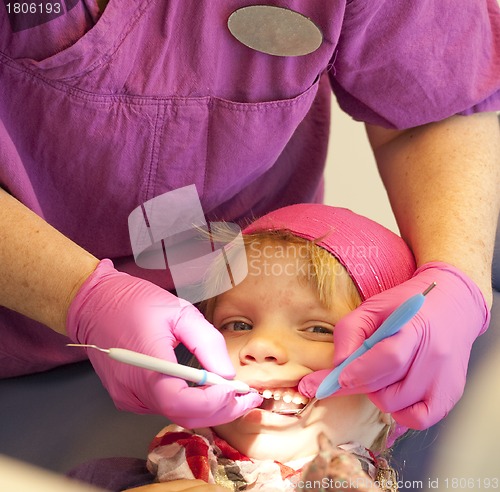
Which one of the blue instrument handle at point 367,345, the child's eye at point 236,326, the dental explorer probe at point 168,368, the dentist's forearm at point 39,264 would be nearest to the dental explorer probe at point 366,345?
the blue instrument handle at point 367,345

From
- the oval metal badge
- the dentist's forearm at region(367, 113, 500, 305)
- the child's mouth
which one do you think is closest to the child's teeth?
the child's mouth

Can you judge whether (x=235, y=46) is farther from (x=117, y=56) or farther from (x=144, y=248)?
(x=144, y=248)

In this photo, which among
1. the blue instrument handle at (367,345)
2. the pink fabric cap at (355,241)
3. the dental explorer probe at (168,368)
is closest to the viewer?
the dental explorer probe at (168,368)

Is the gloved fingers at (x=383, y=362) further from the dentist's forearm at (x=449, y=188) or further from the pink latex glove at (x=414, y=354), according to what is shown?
the dentist's forearm at (x=449, y=188)

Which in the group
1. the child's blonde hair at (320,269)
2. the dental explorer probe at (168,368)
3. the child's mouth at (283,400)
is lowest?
the child's mouth at (283,400)

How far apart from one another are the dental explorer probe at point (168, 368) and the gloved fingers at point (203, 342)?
16mm

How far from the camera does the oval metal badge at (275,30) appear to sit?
3.70 feet

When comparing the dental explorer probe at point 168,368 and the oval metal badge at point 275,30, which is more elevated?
the oval metal badge at point 275,30

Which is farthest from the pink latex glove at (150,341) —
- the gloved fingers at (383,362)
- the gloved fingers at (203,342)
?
the gloved fingers at (383,362)

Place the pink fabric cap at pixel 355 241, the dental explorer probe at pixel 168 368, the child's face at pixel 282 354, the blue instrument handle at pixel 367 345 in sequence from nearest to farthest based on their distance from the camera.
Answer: the dental explorer probe at pixel 168 368 < the blue instrument handle at pixel 367 345 < the child's face at pixel 282 354 < the pink fabric cap at pixel 355 241

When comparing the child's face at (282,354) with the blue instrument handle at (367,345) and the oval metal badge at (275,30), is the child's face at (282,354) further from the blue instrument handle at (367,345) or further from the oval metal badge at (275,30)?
the oval metal badge at (275,30)

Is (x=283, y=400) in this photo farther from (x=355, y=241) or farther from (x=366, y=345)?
(x=355, y=241)

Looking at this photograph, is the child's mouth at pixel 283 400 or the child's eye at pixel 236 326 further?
the child's eye at pixel 236 326

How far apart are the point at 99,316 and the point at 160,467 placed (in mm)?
239
